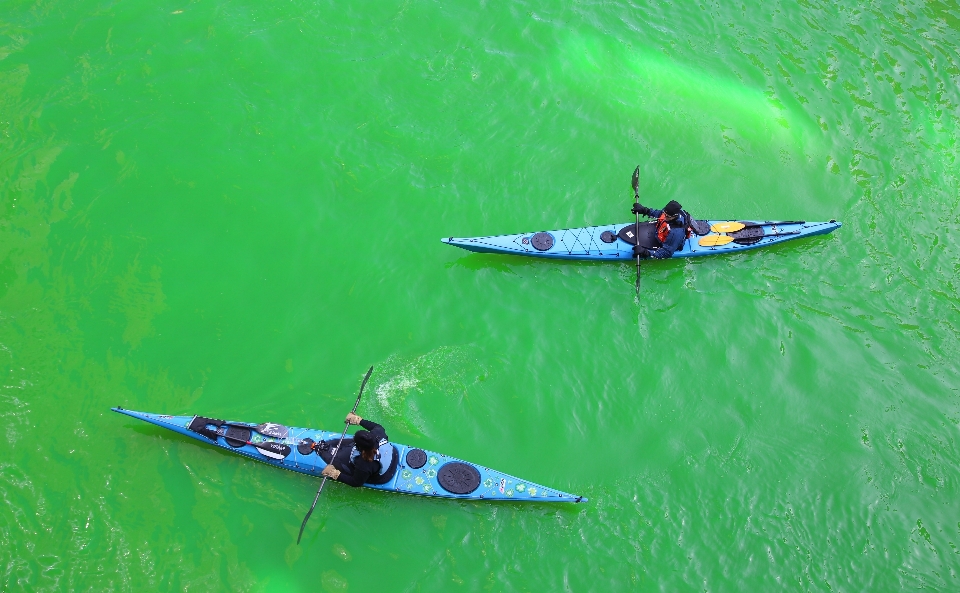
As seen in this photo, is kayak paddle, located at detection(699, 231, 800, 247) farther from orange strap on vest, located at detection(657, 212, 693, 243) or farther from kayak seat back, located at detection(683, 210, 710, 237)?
orange strap on vest, located at detection(657, 212, 693, 243)

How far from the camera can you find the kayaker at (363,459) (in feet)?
26.0

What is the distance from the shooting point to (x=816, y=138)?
39.5 feet

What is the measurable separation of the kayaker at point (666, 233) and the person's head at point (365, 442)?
502cm

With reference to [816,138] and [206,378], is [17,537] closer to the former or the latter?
[206,378]

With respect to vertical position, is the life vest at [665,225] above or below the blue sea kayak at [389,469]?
above

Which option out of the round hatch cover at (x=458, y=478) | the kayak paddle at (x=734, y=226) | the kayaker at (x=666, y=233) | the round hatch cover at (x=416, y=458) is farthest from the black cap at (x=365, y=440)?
the kayak paddle at (x=734, y=226)

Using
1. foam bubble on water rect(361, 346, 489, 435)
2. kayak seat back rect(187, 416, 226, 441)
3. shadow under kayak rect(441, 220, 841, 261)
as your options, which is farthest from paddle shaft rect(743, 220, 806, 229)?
kayak seat back rect(187, 416, 226, 441)

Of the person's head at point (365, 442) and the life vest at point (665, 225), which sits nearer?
the person's head at point (365, 442)

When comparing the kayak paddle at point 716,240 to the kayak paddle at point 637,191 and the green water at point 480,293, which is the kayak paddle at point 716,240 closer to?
the green water at point 480,293

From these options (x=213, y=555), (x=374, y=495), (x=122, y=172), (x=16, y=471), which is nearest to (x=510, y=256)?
(x=374, y=495)

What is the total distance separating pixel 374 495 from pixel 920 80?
488 inches

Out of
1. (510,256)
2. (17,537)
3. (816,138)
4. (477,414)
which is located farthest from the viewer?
(816,138)

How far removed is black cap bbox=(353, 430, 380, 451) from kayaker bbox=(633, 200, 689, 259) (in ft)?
16.4

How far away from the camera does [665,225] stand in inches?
410
